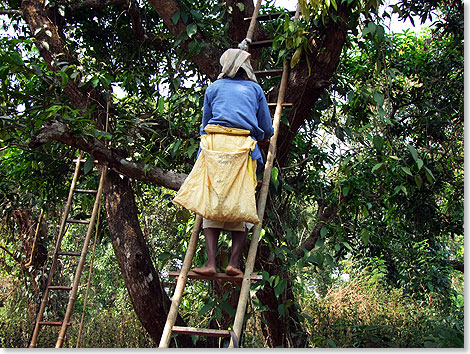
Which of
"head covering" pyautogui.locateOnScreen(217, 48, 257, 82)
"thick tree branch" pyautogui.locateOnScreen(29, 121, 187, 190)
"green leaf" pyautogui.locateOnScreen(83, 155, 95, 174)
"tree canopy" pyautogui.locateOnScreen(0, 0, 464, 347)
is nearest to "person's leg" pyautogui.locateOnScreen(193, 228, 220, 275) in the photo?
"tree canopy" pyautogui.locateOnScreen(0, 0, 464, 347)

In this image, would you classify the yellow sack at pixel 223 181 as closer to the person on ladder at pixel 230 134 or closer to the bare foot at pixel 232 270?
the person on ladder at pixel 230 134

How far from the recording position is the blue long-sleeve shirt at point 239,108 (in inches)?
103

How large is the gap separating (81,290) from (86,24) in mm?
5075

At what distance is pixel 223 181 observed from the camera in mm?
2445

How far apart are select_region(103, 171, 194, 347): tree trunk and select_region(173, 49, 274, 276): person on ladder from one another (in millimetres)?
1619

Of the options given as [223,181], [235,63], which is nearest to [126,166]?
[235,63]

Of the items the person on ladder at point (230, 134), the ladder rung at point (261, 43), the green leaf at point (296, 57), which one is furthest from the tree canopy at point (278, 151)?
the person on ladder at point (230, 134)

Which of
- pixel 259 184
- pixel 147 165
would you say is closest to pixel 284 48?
pixel 259 184

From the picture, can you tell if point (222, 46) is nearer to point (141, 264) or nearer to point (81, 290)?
point (141, 264)

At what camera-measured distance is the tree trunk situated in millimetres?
4012

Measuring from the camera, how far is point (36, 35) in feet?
13.6

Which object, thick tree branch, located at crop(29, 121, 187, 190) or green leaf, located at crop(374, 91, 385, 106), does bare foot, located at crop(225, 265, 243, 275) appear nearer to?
thick tree branch, located at crop(29, 121, 187, 190)

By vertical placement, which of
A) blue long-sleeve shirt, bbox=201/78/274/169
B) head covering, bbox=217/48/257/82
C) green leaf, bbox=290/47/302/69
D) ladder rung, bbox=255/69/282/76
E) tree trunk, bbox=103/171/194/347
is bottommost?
tree trunk, bbox=103/171/194/347

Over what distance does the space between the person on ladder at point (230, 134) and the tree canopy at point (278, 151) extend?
13.3 inches
